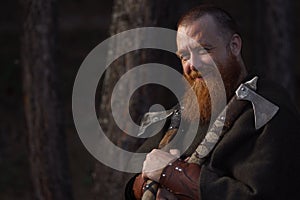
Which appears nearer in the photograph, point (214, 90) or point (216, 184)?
point (216, 184)

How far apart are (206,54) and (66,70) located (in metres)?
9.36

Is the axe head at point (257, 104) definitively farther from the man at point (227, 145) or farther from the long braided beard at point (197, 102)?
the long braided beard at point (197, 102)

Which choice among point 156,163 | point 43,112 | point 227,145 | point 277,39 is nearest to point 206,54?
point 227,145

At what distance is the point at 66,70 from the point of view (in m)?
12.3

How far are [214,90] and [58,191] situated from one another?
14.8ft

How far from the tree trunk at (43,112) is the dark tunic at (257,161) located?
439 cm

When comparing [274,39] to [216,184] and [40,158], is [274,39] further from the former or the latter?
[216,184]

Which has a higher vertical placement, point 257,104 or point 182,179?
point 257,104

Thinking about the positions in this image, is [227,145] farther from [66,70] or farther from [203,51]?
[66,70]

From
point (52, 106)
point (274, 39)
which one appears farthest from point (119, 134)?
point (274, 39)

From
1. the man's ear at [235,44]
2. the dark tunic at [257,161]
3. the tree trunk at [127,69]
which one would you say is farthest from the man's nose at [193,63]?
the tree trunk at [127,69]

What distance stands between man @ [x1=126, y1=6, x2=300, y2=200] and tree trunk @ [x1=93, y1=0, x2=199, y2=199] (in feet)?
7.63

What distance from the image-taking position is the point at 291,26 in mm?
9938

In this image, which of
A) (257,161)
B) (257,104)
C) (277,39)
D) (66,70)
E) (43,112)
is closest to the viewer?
(257,161)
